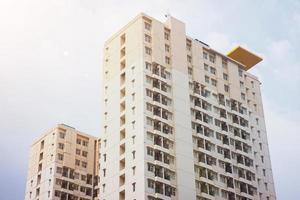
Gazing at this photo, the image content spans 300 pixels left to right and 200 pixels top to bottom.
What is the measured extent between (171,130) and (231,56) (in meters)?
28.4

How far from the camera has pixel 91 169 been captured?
115 metres

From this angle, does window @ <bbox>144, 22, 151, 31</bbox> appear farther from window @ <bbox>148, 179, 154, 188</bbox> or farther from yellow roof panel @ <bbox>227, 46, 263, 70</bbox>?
window @ <bbox>148, 179, 154, 188</bbox>

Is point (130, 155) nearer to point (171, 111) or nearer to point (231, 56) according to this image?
point (171, 111)

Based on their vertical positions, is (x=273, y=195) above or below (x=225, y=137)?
below

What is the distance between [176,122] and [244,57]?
29115 mm

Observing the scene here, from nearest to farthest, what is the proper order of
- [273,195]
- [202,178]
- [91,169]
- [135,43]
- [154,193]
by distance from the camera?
[154,193]
[202,178]
[135,43]
[273,195]
[91,169]

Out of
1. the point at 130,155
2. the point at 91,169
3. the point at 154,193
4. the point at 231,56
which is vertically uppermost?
the point at 231,56

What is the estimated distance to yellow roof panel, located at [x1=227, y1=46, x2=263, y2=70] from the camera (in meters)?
103

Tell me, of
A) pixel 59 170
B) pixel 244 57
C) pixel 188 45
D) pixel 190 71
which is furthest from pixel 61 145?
pixel 244 57

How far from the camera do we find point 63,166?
10931 centimetres

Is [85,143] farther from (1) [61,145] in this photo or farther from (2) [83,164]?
(1) [61,145]

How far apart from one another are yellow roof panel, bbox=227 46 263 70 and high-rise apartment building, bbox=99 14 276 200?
3.57m

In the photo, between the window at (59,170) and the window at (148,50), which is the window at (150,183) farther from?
the window at (59,170)

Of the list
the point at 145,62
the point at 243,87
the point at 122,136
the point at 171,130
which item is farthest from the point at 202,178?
the point at 243,87
